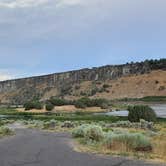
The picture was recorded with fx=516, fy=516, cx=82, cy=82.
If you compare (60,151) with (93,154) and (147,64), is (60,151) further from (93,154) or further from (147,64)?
(147,64)

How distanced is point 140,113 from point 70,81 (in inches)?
5398

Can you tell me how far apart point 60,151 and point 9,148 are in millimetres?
2691

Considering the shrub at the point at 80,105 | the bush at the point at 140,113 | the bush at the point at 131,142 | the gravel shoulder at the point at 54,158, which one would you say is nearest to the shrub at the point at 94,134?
the bush at the point at 131,142

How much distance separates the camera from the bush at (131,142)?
790 inches

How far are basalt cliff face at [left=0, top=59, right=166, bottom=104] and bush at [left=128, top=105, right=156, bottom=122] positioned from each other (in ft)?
355

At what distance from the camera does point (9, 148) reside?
2123 centimetres

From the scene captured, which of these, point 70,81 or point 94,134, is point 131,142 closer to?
point 94,134

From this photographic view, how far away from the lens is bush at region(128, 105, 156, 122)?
44.5m

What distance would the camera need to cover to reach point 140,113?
44.6 m

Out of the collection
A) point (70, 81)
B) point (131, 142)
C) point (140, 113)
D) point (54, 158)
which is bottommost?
point (54, 158)

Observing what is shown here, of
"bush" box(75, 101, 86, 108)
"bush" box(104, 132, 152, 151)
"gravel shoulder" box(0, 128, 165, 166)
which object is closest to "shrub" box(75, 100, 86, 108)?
"bush" box(75, 101, 86, 108)

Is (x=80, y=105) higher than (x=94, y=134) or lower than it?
higher

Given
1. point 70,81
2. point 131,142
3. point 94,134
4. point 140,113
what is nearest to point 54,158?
point 131,142

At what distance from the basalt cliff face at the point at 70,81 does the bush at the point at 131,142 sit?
133650 millimetres
